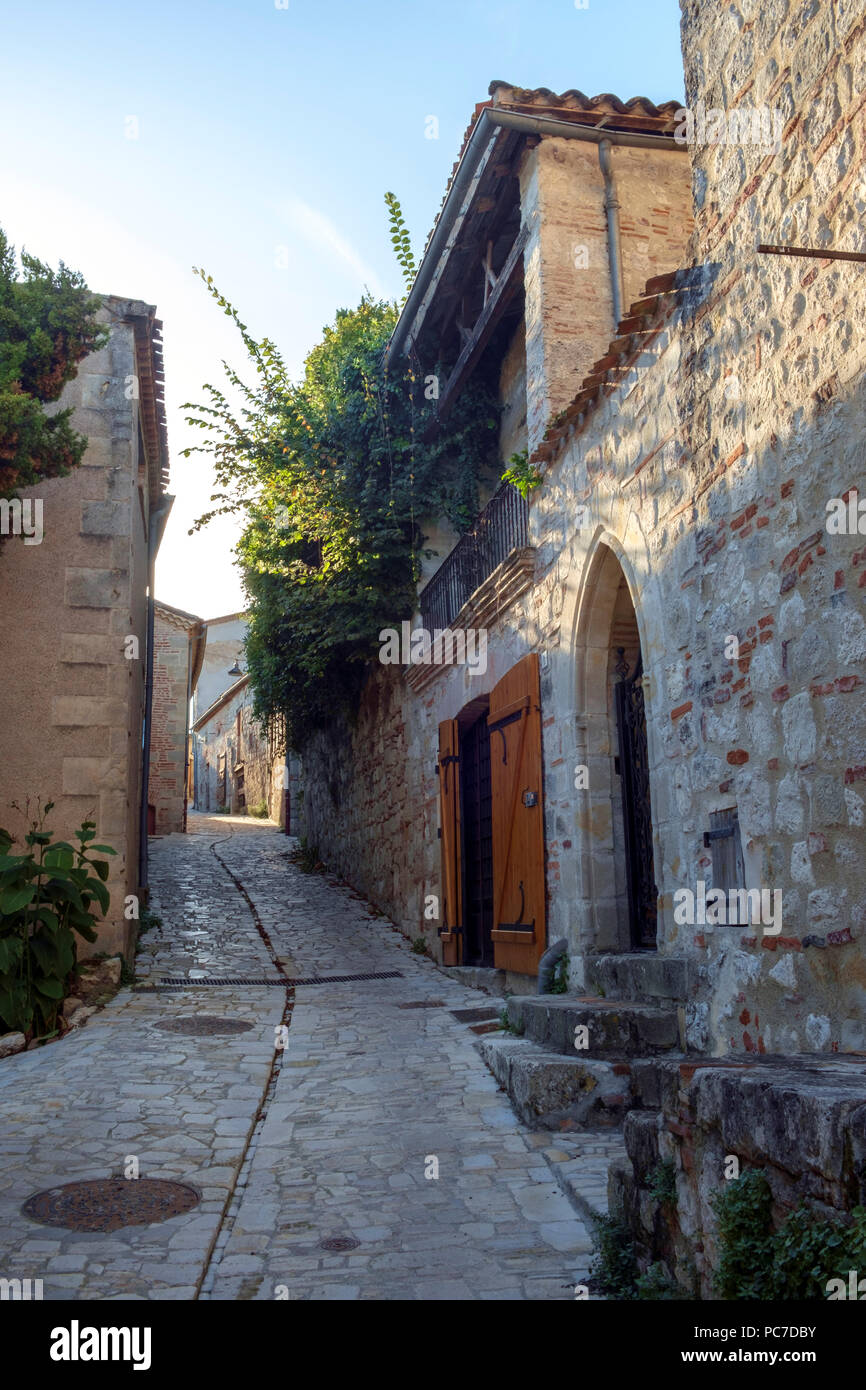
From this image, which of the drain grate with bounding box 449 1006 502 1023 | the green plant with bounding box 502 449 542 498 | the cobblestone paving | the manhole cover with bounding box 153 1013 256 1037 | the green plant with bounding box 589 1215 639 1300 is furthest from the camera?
the green plant with bounding box 502 449 542 498

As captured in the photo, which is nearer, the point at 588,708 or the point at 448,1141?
the point at 448,1141

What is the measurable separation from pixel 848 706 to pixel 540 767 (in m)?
3.88

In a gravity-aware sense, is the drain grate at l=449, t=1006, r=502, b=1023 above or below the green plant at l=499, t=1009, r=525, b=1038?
below

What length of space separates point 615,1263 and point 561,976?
3.79 metres

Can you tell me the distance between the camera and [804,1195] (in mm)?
2357

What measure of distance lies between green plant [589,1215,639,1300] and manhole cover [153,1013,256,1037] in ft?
14.0

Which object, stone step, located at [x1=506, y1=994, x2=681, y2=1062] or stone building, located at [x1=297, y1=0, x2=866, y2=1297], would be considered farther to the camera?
stone step, located at [x1=506, y1=994, x2=681, y2=1062]

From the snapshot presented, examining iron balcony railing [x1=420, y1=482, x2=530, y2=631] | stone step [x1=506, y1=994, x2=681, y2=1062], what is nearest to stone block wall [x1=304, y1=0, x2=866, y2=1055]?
stone step [x1=506, y1=994, x2=681, y2=1062]

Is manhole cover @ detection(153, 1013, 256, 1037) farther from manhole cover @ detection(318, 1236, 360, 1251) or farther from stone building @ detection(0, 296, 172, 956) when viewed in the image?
manhole cover @ detection(318, 1236, 360, 1251)

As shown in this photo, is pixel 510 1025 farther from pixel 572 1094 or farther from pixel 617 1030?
pixel 572 1094

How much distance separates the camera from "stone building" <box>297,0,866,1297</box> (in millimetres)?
3811

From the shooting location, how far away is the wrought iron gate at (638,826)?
6996 millimetres

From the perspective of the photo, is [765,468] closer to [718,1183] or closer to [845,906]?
[845,906]
